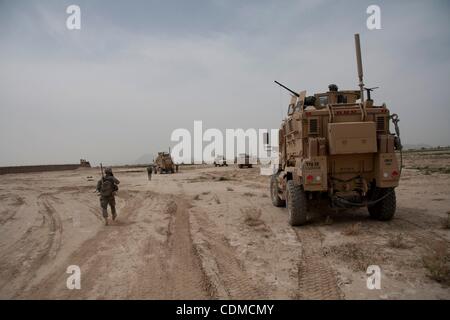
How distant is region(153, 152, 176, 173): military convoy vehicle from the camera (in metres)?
40.6

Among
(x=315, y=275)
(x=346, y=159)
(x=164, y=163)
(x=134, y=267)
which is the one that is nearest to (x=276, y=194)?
(x=346, y=159)

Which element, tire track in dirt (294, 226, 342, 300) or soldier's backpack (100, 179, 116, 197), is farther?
soldier's backpack (100, 179, 116, 197)

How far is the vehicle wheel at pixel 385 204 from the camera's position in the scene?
8086mm

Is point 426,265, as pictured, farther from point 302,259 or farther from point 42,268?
point 42,268

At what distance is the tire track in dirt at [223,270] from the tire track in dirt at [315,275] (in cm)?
60

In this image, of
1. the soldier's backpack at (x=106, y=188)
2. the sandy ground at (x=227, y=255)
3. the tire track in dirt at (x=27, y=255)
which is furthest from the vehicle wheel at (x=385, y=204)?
the tire track in dirt at (x=27, y=255)

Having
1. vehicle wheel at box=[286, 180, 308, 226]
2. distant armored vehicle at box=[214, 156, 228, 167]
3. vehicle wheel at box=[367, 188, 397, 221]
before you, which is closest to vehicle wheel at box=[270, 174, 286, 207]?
vehicle wheel at box=[286, 180, 308, 226]

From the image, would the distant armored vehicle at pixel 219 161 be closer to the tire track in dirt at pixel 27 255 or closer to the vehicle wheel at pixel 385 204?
the tire track in dirt at pixel 27 255

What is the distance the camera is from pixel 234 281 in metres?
4.85

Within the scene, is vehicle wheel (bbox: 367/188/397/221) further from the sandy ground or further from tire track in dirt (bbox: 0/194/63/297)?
tire track in dirt (bbox: 0/194/63/297)

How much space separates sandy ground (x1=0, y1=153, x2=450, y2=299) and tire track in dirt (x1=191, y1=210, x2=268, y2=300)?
16 mm

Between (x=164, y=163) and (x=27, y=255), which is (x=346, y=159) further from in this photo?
(x=164, y=163)

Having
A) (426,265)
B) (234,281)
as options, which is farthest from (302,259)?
(426,265)
